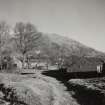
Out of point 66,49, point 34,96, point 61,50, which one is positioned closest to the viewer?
point 34,96

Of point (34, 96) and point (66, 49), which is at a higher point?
point (66, 49)

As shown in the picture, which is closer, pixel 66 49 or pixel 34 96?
pixel 34 96

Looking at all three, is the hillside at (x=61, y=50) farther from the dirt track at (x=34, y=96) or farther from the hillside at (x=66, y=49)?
the dirt track at (x=34, y=96)

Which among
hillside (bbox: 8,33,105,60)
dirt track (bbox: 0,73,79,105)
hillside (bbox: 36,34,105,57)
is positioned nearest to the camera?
dirt track (bbox: 0,73,79,105)

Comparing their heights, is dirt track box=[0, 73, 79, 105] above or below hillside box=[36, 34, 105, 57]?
below

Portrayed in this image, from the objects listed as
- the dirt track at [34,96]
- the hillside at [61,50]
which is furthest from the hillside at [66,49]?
the dirt track at [34,96]

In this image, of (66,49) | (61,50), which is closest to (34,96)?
(66,49)

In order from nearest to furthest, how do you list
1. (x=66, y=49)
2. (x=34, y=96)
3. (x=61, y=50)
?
(x=34, y=96) → (x=66, y=49) → (x=61, y=50)

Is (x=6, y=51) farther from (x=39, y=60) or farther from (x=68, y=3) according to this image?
(x=68, y=3)

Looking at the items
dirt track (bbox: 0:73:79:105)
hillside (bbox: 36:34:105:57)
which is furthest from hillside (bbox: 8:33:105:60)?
dirt track (bbox: 0:73:79:105)

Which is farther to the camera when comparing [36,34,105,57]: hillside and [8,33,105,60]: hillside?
[36,34,105,57]: hillside

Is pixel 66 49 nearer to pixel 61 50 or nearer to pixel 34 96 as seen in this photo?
pixel 61 50

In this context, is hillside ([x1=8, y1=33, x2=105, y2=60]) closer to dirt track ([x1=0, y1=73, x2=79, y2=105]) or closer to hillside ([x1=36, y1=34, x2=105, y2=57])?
hillside ([x1=36, y1=34, x2=105, y2=57])

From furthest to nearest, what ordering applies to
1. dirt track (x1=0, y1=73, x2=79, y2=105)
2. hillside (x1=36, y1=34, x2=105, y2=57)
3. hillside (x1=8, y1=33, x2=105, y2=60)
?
hillside (x1=36, y1=34, x2=105, y2=57), hillside (x1=8, y1=33, x2=105, y2=60), dirt track (x1=0, y1=73, x2=79, y2=105)
